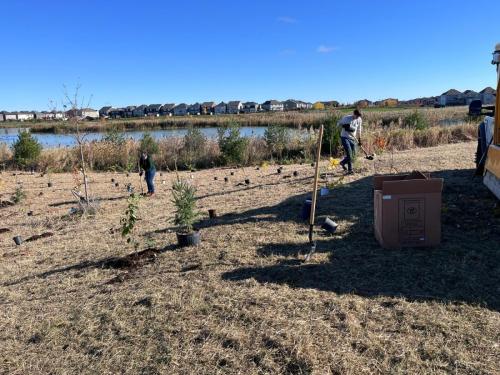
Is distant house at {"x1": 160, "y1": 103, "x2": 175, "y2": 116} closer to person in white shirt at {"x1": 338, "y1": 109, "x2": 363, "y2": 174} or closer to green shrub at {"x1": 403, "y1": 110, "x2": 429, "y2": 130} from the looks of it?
green shrub at {"x1": 403, "y1": 110, "x2": 429, "y2": 130}

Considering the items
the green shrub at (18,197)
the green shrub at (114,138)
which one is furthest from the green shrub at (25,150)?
the green shrub at (18,197)

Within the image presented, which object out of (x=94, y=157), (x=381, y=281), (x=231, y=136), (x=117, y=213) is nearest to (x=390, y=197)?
(x=381, y=281)

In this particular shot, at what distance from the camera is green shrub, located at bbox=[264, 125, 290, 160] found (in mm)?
16062

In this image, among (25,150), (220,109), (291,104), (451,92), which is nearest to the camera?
(25,150)

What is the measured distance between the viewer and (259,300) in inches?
150

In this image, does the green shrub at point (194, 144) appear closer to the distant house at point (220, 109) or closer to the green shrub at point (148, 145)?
the green shrub at point (148, 145)

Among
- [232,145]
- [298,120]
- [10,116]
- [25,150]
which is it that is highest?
[10,116]

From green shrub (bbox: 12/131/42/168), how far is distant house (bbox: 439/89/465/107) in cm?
8412

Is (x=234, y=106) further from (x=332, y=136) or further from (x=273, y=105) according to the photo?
(x=332, y=136)

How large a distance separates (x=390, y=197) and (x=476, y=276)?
113cm

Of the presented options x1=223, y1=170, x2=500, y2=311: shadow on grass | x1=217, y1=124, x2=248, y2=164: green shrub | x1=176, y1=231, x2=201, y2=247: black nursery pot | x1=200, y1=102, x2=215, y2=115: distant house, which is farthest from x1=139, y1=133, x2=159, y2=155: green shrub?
x1=200, y1=102, x2=215, y2=115: distant house

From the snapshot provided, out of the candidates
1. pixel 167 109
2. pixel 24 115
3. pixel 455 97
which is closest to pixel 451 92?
pixel 455 97

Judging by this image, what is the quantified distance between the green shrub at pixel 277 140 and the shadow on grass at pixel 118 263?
1101cm

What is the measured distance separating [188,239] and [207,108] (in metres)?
111
